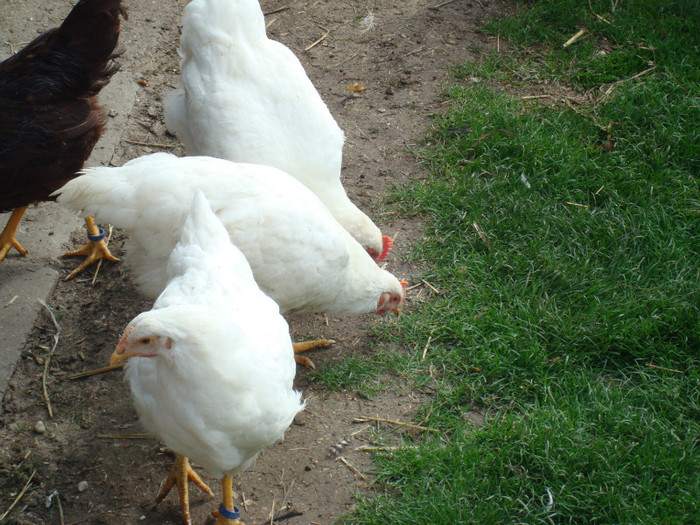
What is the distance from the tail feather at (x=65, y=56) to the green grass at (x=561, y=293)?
6.95 feet

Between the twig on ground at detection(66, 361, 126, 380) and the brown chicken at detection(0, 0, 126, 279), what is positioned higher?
the brown chicken at detection(0, 0, 126, 279)

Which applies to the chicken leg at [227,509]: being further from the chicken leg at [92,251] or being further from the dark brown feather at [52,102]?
the dark brown feather at [52,102]

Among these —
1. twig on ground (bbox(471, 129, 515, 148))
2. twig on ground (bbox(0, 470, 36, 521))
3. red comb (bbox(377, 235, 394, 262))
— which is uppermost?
twig on ground (bbox(0, 470, 36, 521))

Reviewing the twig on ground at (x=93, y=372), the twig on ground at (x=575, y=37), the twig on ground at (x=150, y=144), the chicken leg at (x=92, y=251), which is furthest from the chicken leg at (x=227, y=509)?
the twig on ground at (x=575, y=37)

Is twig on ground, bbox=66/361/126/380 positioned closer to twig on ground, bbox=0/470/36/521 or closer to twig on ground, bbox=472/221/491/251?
twig on ground, bbox=0/470/36/521

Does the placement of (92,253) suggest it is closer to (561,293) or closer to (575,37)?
(561,293)

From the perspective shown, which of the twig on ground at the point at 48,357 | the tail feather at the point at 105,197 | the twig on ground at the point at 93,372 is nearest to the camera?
the tail feather at the point at 105,197

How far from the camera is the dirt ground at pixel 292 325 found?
9.66 feet

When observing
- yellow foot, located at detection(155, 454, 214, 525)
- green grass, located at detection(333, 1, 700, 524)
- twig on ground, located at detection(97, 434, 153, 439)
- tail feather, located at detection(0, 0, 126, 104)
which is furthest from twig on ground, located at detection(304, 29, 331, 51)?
yellow foot, located at detection(155, 454, 214, 525)

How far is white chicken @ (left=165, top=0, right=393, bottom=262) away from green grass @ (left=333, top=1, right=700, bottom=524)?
0.71m

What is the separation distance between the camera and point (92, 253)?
3.99m

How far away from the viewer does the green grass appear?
111 inches

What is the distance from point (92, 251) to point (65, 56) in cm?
117

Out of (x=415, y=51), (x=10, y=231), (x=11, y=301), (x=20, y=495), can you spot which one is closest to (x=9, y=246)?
(x=10, y=231)
